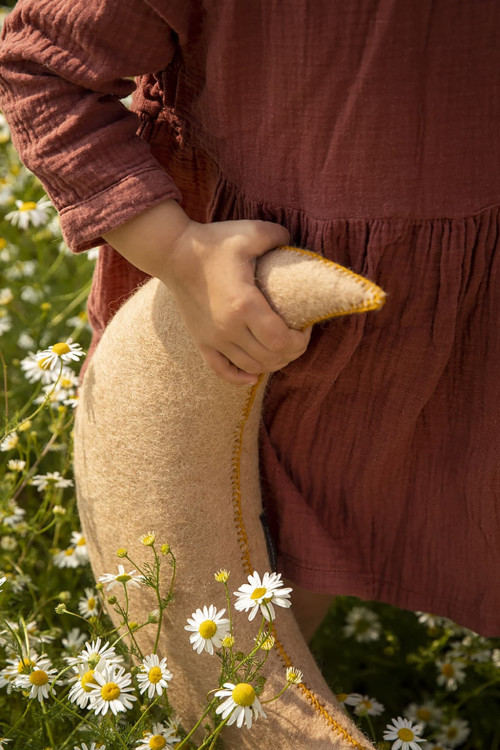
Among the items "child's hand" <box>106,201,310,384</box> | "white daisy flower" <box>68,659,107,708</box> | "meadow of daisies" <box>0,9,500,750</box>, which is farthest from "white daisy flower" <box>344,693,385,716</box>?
"child's hand" <box>106,201,310,384</box>

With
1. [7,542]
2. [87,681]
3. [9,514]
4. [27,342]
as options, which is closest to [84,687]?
[87,681]

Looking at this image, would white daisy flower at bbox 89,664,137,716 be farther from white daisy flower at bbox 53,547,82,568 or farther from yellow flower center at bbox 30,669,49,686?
white daisy flower at bbox 53,547,82,568

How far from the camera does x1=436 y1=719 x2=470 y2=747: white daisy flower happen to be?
46.5 inches

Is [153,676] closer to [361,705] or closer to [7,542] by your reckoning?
[361,705]

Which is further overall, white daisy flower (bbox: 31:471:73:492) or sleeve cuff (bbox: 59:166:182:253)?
white daisy flower (bbox: 31:471:73:492)

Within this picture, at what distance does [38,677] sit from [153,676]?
15 centimetres

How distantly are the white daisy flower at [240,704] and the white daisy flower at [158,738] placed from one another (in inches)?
5.0

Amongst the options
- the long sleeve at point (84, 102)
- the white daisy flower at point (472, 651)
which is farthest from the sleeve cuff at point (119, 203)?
the white daisy flower at point (472, 651)

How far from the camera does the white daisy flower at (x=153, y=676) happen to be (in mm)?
830

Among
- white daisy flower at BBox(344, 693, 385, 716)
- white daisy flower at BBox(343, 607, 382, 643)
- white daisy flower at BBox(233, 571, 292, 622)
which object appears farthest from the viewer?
white daisy flower at BBox(343, 607, 382, 643)

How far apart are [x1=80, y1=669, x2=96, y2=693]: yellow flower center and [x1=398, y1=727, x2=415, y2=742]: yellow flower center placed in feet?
1.20

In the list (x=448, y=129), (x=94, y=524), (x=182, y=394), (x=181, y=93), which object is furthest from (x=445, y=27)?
(x=94, y=524)

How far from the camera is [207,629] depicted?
2.65 ft

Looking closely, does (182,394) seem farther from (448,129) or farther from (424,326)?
(448,129)
